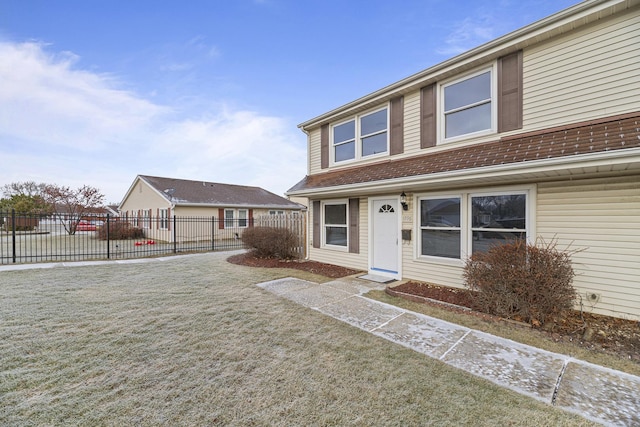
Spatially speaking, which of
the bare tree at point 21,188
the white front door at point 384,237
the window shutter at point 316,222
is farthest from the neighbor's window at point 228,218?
the bare tree at point 21,188

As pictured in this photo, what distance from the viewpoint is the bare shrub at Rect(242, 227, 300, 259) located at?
9.80 m

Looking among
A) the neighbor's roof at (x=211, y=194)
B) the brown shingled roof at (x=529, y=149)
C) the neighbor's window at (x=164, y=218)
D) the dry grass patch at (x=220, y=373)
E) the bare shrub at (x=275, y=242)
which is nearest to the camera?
the dry grass patch at (x=220, y=373)

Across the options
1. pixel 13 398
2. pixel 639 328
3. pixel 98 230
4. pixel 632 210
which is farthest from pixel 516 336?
pixel 98 230

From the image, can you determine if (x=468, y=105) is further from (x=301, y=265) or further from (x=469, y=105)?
(x=301, y=265)

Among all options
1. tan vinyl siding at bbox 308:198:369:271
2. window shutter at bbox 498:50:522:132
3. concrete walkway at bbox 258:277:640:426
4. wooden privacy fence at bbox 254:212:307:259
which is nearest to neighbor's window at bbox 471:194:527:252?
window shutter at bbox 498:50:522:132

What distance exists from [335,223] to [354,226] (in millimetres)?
911

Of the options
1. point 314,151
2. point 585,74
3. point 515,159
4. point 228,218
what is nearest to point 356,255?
point 314,151

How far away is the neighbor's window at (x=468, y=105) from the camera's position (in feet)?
19.3

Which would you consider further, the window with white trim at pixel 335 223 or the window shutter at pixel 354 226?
the window with white trim at pixel 335 223

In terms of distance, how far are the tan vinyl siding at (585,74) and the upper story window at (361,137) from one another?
3.40m

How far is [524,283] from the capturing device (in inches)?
162

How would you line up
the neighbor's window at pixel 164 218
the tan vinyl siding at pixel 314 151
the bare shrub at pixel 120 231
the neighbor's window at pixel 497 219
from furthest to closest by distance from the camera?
the bare shrub at pixel 120 231 → the neighbor's window at pixel 164 218 → the tan vinyl siding at pixel 314 151 → the neighbor's window at pixel 497 219

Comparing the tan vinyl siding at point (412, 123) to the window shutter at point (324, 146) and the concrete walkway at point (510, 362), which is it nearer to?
the window shutter at point (324, 146)

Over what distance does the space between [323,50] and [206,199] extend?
12.8 metres
